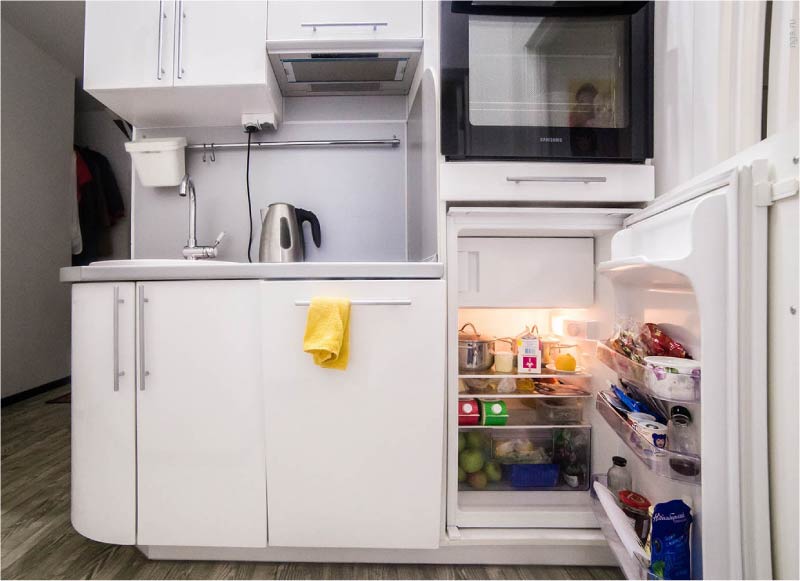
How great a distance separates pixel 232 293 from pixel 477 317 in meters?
0.90

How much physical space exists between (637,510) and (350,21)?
1692 mm

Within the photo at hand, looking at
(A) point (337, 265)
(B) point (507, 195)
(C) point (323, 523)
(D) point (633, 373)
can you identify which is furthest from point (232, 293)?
(D) point (633, 373)

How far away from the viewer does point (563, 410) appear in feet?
4.70

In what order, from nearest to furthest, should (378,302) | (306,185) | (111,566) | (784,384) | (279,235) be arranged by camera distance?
(784,384) < (378,302) < (111,566) < (279,235) < (306,185)

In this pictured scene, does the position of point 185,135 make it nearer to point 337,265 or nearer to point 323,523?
point 337,265

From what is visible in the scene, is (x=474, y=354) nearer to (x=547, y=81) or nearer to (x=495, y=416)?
(x=495, y=416)

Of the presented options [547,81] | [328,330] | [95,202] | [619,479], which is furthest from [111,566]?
[95,202]

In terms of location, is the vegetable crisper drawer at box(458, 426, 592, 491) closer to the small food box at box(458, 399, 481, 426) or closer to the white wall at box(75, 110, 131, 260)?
the small food box at box(458, 399, 481, 426)

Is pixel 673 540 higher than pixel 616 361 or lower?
lower

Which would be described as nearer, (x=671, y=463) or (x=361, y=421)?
(x=671, y=463)

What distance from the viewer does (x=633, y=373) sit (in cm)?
96

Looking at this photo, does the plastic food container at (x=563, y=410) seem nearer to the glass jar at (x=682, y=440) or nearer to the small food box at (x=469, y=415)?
the small food box at (x=469, y=415)

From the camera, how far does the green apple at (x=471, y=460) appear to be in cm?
140

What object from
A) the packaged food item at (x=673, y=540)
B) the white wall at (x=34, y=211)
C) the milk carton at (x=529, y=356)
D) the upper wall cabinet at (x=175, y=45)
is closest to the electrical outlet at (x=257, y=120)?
the upper wall cabinet at (x=175, y=45)
